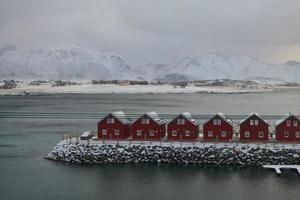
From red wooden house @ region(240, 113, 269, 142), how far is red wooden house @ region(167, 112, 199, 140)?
7.09 feet

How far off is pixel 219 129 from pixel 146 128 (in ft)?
11.0

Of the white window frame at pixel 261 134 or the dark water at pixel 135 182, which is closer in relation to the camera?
the dark water at pixel 135 182

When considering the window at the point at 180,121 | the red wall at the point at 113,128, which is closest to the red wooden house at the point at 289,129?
the window at the point at 180,121

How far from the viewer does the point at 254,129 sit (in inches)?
999

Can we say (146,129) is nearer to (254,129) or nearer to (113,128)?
(113,128)

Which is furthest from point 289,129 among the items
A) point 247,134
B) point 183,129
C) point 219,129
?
point 183,129

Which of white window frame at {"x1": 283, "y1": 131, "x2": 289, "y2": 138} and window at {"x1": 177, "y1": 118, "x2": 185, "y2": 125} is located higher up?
window at {"x1": 177, "y1": 118, "x2": 185, "y2": 125}

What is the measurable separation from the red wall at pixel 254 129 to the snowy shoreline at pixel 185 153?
107cm

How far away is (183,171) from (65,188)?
4972mm

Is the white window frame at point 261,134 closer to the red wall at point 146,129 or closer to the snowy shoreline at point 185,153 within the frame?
the snowy shoreline at point 185,153

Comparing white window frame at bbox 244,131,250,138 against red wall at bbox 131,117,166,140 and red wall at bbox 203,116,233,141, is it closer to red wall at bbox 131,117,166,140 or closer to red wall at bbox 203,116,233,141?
red wall at bbox 203,116,233,141

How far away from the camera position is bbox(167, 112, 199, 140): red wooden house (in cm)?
2569

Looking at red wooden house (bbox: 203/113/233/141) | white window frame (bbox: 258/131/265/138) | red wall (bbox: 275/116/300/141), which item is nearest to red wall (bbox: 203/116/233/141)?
red wooden house (bbox: 203/113/233/141)

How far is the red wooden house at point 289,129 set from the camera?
25047 mm
